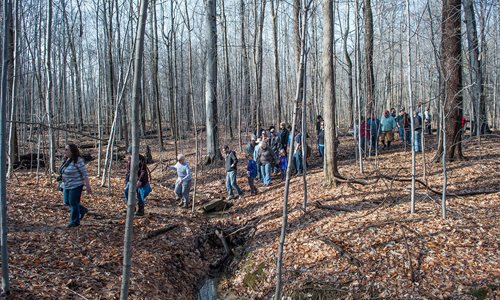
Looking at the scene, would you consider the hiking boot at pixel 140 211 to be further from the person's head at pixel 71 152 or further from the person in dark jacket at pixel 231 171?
the person in dark jacket at pixel 231 171

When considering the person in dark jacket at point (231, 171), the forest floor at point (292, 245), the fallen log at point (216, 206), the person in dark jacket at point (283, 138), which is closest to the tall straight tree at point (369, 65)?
the person in dark jacket at point (283, 138)

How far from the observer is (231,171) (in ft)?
36.0

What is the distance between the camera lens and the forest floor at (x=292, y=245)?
205 inches

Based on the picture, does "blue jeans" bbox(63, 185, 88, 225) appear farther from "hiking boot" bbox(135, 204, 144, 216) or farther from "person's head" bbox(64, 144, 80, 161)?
"hiking boot" bbox(135, 204, 144, 216)

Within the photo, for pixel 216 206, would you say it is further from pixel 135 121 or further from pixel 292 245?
pixel 135 121

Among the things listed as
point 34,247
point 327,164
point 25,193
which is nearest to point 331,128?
Result: point 327,164

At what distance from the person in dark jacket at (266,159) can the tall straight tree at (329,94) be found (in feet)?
8.20

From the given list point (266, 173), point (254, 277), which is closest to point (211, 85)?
point (266, 173)

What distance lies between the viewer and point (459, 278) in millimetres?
5113

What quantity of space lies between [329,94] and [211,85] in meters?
6.08

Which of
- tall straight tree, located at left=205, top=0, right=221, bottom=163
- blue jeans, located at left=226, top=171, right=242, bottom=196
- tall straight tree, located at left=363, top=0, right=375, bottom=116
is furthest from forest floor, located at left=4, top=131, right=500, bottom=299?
tall straight tree, located at left=205, top=0, right=221, bottom=163

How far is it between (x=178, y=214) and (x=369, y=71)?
8.94 metres

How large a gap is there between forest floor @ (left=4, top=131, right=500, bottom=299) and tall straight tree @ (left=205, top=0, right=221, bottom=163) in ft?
15.3

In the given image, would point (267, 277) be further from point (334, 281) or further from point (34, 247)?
point (34, 247)
